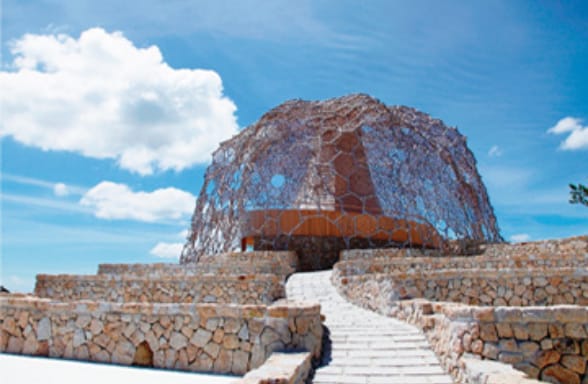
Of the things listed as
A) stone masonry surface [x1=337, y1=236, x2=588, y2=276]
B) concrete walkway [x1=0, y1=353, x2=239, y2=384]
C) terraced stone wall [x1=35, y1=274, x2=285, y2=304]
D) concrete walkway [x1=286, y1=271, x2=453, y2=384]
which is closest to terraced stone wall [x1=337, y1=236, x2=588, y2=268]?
stone masonry surface [x1=337, y1=236, x2=588, y2=276]

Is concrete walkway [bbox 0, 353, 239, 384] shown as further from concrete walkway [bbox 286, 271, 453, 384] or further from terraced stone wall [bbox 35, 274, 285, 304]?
terraced stone wall [bbox 35, 274, 285, 304]

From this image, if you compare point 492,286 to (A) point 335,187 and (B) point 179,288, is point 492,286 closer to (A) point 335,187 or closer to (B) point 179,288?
(B) point 179,288

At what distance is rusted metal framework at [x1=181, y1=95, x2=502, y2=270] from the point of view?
21.6m

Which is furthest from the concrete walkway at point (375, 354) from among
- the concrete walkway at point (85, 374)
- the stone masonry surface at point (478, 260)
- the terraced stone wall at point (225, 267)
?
the terraced stone wall at point (225, 267)

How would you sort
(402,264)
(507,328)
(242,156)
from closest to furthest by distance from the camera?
1. (507,328)
2. (402,264)
3. (242,156)

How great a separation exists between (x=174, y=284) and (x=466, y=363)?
8.10 meters

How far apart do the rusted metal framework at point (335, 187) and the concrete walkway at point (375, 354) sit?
40.1 ft

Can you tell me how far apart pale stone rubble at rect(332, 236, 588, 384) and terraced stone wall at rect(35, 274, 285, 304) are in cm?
215

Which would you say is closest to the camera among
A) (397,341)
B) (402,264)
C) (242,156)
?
(397,341)

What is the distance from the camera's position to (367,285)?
10484 millimetres

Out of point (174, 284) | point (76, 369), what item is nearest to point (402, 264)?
point (174, 284)

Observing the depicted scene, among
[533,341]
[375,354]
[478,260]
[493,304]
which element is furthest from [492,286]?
[375,354]

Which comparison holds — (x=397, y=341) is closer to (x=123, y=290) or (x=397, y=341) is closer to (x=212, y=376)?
(x=212, y=376)

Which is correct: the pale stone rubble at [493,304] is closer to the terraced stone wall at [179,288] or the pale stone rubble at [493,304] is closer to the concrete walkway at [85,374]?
the terraced stone wall at [179,288]
